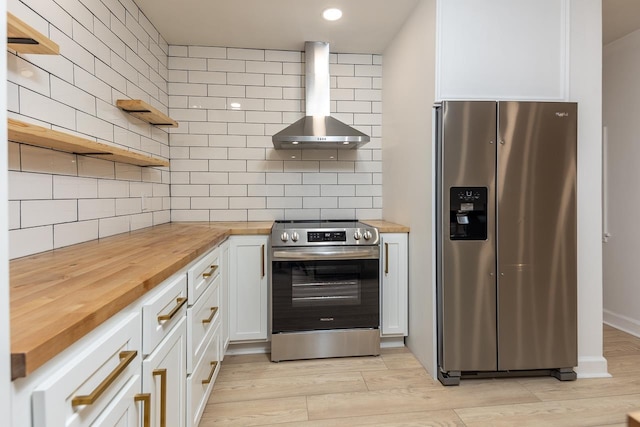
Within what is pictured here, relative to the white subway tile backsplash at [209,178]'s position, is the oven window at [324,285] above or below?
below

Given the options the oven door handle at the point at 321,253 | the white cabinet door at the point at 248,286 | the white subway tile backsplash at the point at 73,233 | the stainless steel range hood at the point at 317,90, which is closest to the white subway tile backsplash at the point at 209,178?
the stainless steel range hood at the point at 317,90

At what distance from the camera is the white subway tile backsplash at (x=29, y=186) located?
123cm

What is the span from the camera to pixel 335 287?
2.44 meters

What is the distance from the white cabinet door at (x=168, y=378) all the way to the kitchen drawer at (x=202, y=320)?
57 millimetres

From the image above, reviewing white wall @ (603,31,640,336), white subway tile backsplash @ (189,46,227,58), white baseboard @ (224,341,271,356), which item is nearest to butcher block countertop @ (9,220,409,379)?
white baseboard @ (224,341,271,356)

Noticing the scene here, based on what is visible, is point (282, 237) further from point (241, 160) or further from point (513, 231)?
point (513, 231)

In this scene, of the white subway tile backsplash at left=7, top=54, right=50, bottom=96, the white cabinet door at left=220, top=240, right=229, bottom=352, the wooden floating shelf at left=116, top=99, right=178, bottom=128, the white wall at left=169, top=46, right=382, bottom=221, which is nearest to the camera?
the white subway tile backsplash at left=7, top=54, right=50, bottom=96

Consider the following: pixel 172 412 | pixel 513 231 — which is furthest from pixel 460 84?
pixel 172 412

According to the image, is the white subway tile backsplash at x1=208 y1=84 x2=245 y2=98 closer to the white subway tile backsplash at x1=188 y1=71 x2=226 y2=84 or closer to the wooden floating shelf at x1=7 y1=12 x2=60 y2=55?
the white subway tile backsplash at x1=188 y1=71 x2=226 y2=84

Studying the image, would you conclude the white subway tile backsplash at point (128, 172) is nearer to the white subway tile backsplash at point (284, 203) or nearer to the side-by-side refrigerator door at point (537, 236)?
the white subway tile backsplash at point (284, 203)

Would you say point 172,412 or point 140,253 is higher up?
point 140,253

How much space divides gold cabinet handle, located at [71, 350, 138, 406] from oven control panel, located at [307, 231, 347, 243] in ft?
5.00

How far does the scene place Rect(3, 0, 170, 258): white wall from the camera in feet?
4.19

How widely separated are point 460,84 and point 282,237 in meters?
1.47
